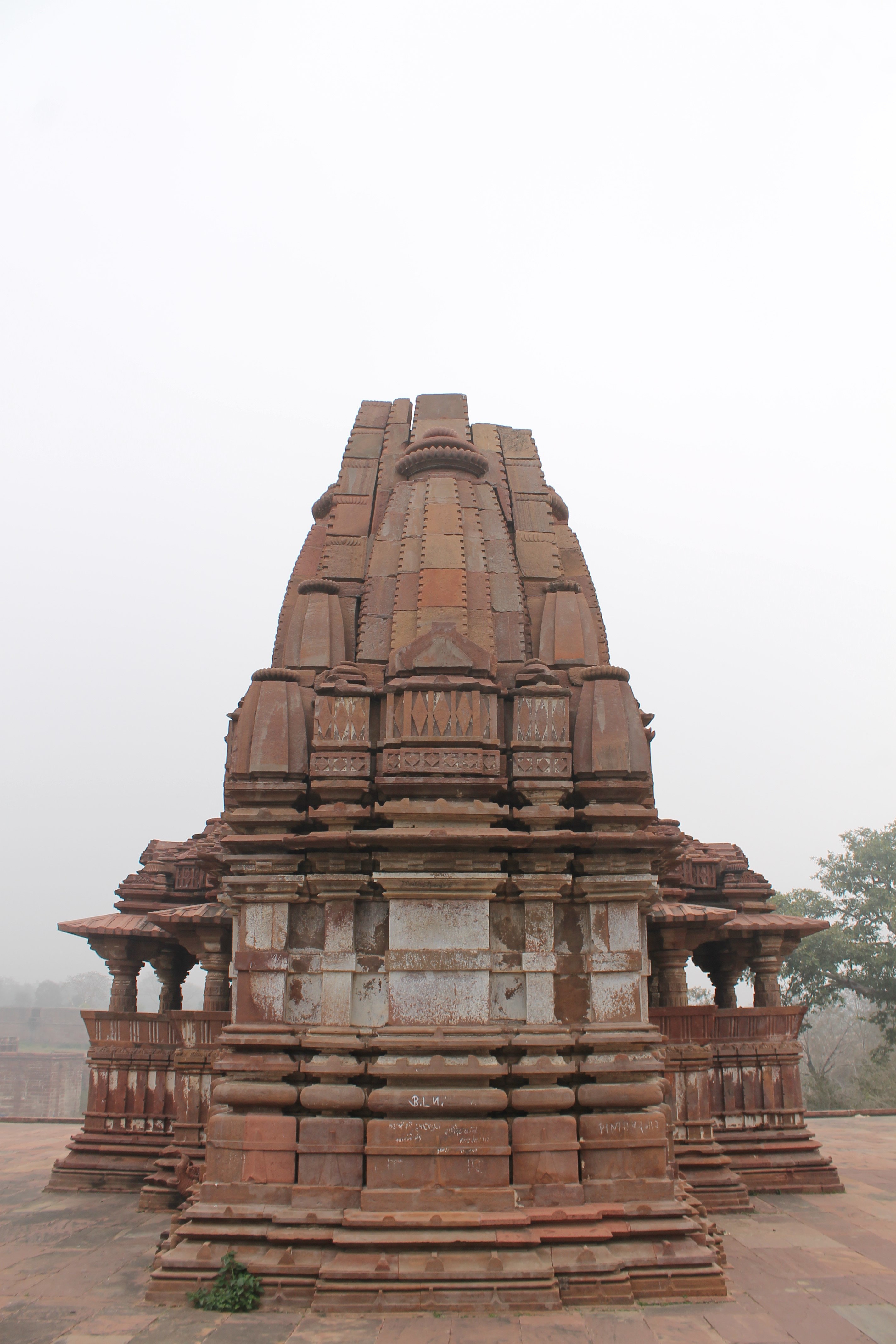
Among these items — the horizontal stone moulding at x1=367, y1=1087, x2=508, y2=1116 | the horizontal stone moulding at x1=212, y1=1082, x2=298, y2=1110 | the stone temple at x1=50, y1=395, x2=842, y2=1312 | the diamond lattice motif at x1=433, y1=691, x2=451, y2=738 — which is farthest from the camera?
the diamond lattice motif at x1=433, y1=691, x2=451, y2=738

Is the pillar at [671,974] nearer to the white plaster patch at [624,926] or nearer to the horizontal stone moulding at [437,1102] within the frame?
the white plaster patch at [624,926]

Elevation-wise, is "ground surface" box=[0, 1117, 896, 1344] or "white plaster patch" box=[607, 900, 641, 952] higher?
"white plaster patch" box=[607, 900, 641, 952]

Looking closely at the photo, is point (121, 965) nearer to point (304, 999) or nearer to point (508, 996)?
point (304, 999)

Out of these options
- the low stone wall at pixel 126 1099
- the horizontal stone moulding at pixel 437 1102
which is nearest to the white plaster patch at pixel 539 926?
the horizontal stone moulding at pixel 437 1102

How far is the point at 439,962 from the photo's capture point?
23.1ft

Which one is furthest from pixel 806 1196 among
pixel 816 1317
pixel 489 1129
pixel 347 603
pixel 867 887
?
pixel 867 887

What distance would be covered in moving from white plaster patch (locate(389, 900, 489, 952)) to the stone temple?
0.05ft

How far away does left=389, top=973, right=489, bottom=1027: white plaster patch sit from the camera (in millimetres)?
6941

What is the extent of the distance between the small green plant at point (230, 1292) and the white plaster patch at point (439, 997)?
1.88 metres

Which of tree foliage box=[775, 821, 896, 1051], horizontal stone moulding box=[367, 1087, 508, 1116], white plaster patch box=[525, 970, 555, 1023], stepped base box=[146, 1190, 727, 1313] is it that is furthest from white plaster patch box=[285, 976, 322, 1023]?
tree foliage box=[775, 821, 896, 1051]

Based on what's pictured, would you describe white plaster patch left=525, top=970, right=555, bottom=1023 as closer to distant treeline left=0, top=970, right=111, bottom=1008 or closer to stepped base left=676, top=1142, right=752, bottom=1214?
stepped base left=676, top=1142, right=752, bottom=1214

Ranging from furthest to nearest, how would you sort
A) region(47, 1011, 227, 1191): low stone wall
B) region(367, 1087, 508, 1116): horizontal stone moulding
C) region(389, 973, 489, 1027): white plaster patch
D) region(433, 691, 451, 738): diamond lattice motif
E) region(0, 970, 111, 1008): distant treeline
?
region(0, 970, 111, 1008): distant treeline
region(47, 1011, 227, 1191): low stone wall
region(433, 691, 451, 738): diamond lattice motif
region(389, 973, 489, 1027): white plaster patch
region(367, 1087, 508, 1116): horizontal stone moulding

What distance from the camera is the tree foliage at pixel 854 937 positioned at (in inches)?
962

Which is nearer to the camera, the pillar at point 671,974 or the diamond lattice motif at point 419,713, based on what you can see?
the diamond lattice motif at point 419,713
